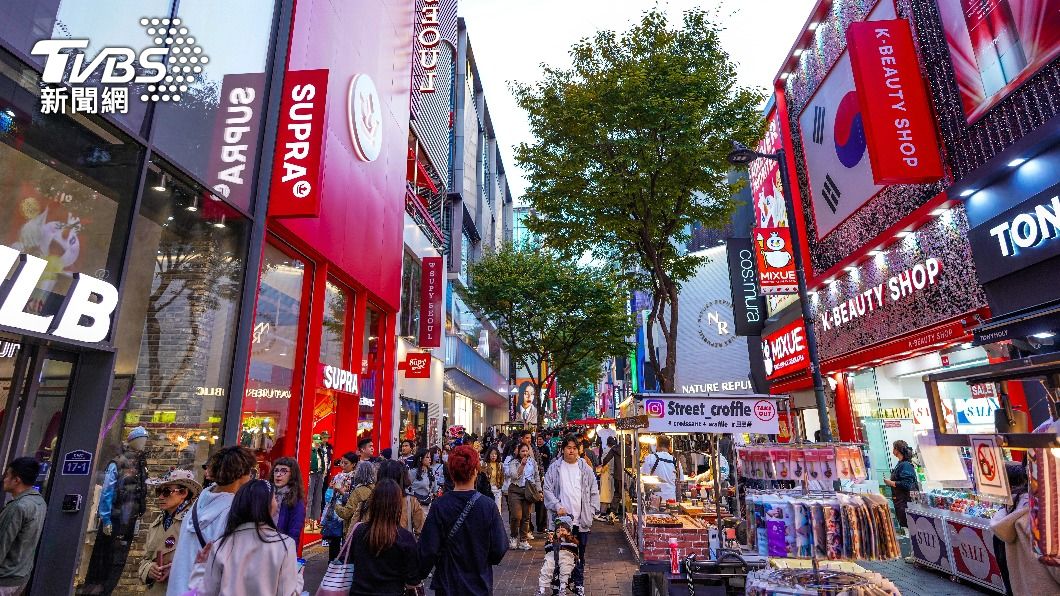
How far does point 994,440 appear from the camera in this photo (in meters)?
3.82

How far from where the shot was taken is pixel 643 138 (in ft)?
41.0

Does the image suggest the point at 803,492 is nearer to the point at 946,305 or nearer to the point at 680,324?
the point at 946,305

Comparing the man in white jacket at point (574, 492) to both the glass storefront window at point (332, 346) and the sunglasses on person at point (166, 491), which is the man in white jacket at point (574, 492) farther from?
the glass storefront window at point (332, 346)

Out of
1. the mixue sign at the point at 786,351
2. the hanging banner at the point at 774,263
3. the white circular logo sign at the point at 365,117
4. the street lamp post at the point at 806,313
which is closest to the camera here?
the street lamp post at the point at 806,313

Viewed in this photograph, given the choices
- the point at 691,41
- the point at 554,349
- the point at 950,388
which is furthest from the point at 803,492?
the point at 554,349

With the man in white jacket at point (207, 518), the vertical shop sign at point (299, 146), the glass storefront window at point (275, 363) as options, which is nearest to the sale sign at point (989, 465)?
the man in white jacket at point (207, 518)

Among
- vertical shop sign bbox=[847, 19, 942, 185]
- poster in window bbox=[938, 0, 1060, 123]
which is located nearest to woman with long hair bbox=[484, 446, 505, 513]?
vertical shop sign bbox=[847, 19, 942, 185]

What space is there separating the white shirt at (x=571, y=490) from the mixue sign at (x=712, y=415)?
4.28 feet

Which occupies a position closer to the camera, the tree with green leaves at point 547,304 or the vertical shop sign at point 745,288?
the vertical shop sign at point 745,288

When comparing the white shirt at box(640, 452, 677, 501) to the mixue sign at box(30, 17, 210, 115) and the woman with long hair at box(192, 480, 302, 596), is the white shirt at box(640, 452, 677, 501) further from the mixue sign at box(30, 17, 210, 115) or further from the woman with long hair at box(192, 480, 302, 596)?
the mixue sign at box(30, 17, 210, 115)

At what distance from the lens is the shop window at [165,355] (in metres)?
6.07

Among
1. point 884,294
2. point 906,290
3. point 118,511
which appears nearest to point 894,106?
point 906,290

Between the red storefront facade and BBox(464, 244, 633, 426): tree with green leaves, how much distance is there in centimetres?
1235

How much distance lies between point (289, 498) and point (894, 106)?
11945 millimetres
